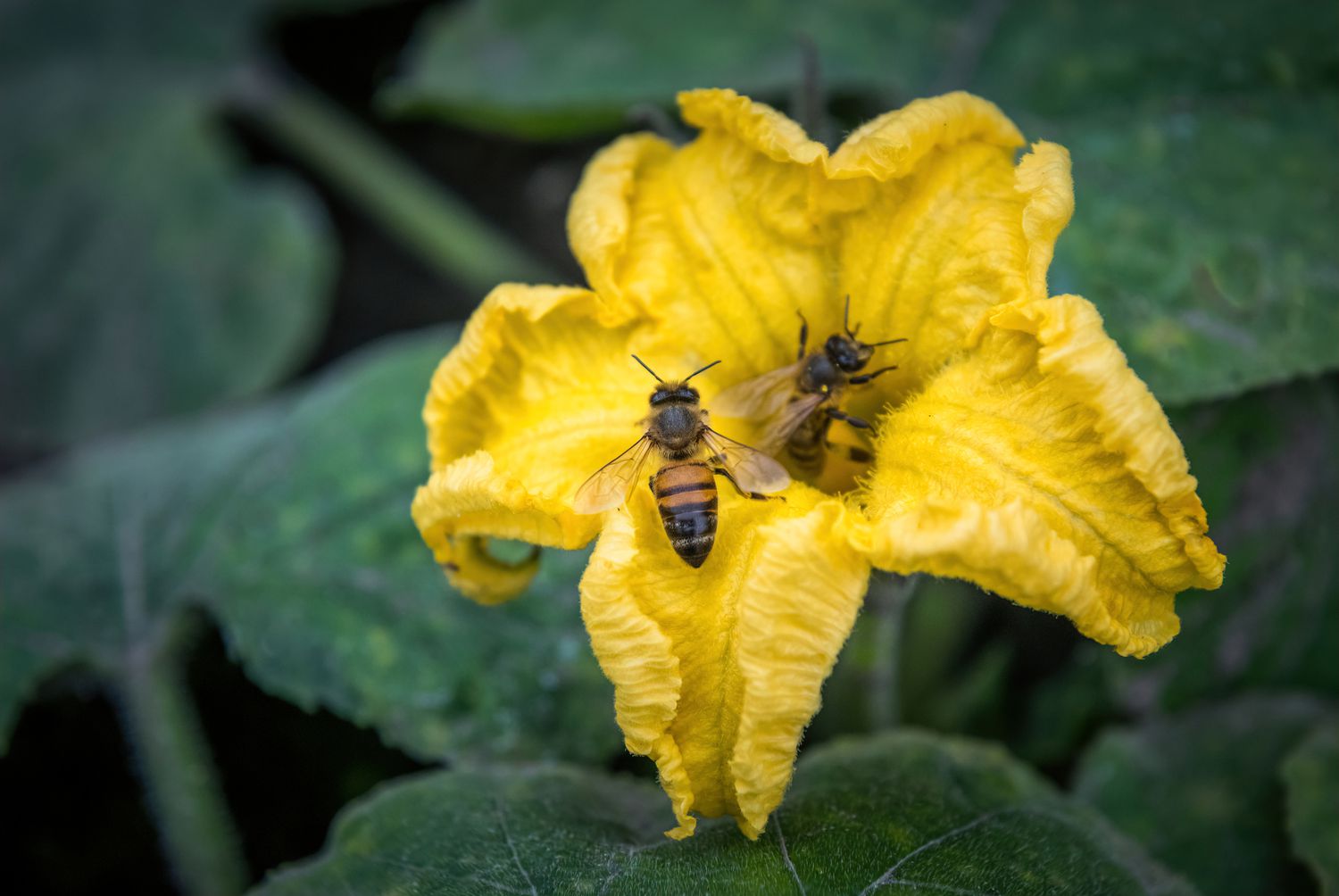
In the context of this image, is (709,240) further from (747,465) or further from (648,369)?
(747,465)

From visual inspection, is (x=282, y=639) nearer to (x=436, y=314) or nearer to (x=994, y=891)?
(x=994, y=891)

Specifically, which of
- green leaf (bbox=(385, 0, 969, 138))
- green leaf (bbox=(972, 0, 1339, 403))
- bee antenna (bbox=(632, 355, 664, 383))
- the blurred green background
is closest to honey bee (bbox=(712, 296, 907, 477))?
bee antenna (bbox=(632, 355, 664, 383))

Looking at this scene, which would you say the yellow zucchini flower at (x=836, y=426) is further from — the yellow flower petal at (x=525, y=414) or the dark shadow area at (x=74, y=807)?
the dark shadow area at (x=74, y=807)

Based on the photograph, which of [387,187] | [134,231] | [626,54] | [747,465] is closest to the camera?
[747,465]

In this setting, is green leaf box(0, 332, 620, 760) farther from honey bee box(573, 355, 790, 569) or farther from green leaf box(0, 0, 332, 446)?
green leaf box(0, 0, 332, 446)

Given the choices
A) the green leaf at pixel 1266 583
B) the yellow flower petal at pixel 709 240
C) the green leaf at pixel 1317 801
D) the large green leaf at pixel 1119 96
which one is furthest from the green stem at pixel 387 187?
the green leaf at pixel 1317 801

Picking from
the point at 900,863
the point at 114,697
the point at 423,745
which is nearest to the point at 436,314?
the point at 114,697

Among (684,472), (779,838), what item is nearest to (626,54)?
(684,472)
